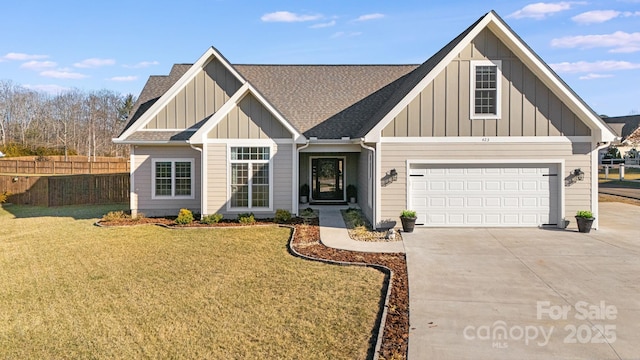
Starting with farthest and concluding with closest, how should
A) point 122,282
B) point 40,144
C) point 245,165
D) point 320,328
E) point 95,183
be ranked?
point 40,144
point 95,183
point 245,165
point 122,282
point 320,328

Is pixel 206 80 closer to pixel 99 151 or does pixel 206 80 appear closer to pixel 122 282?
pixel 122 282

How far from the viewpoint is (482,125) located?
12320mm

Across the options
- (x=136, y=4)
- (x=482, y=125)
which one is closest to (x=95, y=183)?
(x=136, y=4)

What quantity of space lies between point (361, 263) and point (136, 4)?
13457mm

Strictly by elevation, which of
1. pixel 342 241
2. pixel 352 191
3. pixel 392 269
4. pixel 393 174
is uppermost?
pixel 393 174

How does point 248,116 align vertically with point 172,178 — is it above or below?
above

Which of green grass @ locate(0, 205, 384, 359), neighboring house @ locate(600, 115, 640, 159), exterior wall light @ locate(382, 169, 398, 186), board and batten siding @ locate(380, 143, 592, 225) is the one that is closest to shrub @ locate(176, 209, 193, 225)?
green grass @ locate(0, 205, 384, 359)

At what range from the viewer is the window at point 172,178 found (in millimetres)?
15172

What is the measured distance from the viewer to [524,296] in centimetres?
661

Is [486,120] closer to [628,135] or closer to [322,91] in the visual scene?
[322,91]

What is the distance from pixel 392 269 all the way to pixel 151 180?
1075 centimetres

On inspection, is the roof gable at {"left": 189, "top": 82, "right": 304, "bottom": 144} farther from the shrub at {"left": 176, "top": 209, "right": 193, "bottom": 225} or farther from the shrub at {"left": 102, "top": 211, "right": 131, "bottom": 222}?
the shrub at {"left": 102, "top": 211, "right": 131, "bottom": 222}

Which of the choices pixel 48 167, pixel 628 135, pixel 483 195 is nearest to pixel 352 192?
pixel 483 195

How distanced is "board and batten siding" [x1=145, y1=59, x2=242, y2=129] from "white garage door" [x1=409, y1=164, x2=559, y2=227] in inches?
310
